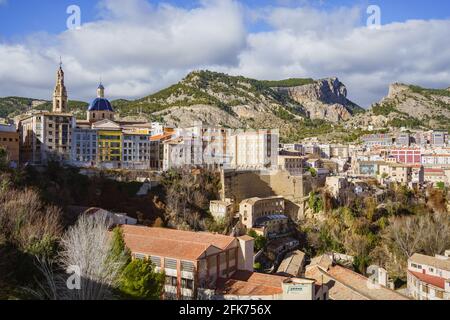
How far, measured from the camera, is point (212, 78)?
134 meters

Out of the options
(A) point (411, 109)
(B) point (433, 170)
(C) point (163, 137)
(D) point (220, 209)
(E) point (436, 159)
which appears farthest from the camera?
(A) point (411, 109)

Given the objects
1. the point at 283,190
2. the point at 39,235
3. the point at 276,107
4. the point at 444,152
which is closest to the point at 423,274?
the point at 283,190

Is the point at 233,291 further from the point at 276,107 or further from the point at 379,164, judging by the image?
the point at 276,107

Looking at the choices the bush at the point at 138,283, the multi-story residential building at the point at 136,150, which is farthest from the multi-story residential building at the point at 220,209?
the bush at the point at 138,283

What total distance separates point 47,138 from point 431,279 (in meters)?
35.2

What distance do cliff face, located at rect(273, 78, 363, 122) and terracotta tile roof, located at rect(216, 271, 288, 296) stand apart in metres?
133

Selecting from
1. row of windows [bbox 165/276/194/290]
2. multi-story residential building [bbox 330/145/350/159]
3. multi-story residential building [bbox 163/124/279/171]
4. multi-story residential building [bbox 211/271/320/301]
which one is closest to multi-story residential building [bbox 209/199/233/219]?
multi-story residential building [bbox 163/124/279/171]

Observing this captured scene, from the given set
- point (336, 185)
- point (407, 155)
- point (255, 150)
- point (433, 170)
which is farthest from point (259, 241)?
point (407, 155)

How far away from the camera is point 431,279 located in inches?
1112

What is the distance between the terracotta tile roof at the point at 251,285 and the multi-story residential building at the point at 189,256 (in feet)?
1.98

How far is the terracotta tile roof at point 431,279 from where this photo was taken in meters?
26.9

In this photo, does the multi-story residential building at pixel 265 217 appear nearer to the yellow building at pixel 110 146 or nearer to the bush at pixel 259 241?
the bush at pixel 259 241

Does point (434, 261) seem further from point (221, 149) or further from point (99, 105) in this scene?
point (99, 105)

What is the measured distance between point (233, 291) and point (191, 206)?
1846 cm
